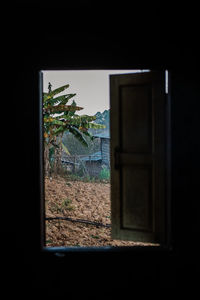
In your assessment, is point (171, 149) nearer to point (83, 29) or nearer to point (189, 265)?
point (189, 265)

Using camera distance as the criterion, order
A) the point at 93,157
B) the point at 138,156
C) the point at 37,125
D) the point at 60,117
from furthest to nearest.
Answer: the point at 93,157, the point at 60,117, the point at 138,156, the point at 37,125

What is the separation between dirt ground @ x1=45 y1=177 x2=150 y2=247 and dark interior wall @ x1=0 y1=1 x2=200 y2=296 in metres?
2.71

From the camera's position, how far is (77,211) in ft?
22.9

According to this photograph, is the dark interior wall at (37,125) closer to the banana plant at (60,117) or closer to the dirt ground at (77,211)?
the dirt ground at (77,211)

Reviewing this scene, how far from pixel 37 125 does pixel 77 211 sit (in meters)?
4.95

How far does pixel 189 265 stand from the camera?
234 centimetres

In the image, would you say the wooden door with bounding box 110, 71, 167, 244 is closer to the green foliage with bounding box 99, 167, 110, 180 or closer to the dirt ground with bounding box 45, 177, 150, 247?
the dirt ground with bounding box 45, 177, 150, 247

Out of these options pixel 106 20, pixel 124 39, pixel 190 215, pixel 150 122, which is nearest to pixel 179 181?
pixel 190 215

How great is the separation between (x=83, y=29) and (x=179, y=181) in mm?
1714

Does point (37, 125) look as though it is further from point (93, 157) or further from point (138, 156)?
point (93, 157)

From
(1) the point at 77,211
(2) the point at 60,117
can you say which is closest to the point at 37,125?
(2) the point at 60,117

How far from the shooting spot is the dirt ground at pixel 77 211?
209 inches

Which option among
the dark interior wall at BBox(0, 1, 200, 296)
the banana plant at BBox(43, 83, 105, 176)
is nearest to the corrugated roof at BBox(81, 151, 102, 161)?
the banana plant at BBox(43, 83, 105, 176)

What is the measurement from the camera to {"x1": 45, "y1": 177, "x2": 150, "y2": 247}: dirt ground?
530cm
